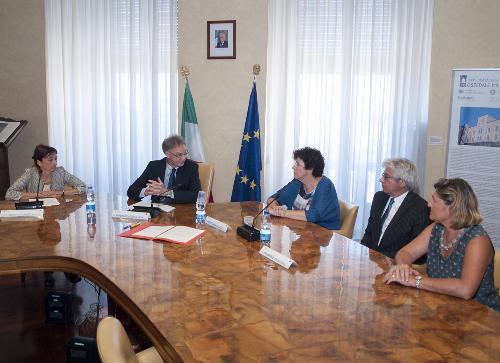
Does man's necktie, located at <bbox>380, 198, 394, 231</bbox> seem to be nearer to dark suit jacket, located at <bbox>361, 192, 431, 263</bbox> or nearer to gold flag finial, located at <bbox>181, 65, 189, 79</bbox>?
dark suit jacket, located at <bbox>361, 192, 431, 263</bbox>

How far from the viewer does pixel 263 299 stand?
1.87 m

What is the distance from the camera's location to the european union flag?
5.11m

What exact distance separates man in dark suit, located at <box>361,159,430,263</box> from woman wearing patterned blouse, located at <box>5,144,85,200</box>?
93.9 inches

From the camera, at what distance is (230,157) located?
542 cm

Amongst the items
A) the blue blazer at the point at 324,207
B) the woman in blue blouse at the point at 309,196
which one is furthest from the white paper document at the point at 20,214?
the blue blazer at the point at 324,207

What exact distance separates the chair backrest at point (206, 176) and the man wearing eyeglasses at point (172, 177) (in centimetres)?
24

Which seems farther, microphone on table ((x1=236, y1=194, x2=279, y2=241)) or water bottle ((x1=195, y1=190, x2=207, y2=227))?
water bottle ((x1=195, y1=190, x2=207, y2=227))

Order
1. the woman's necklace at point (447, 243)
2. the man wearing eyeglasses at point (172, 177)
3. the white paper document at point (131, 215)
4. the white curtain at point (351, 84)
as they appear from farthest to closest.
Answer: the white curtain at point (351, 84), the man wearing eyeglasses at point (172, 177), the white paper document at point (131, 215), the woman's necklace at point (447, 243)

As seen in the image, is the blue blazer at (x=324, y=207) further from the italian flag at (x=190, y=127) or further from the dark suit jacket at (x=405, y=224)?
the italian flag at (x=190, y=127)

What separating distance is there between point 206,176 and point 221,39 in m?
1.74

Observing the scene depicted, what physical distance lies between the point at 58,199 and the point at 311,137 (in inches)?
106

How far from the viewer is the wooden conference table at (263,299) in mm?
1511

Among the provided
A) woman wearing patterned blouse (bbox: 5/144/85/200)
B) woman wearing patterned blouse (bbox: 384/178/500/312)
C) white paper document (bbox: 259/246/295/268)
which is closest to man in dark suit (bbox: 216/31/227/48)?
woman wearing patterned blouse (bbox: 5/144/85/200)

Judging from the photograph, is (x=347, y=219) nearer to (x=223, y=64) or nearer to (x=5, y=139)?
(x=223, y=64)
